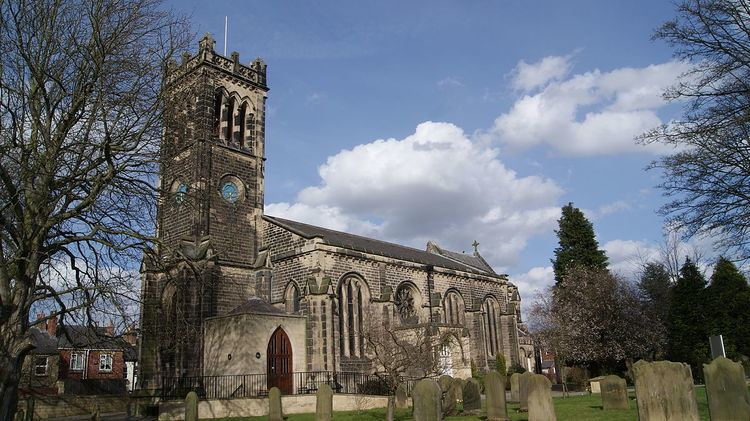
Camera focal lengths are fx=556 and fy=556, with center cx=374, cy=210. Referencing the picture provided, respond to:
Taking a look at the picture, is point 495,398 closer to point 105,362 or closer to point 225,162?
point 225,162

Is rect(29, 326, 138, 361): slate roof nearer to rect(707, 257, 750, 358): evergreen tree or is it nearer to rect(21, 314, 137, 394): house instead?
rect(21, 314, 137, 394): house

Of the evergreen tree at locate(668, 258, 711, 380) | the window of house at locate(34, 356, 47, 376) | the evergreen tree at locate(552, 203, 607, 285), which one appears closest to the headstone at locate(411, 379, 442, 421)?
the evergreen tree at locate(668, 258, 711, 380)

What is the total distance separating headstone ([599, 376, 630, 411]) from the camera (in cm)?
1609

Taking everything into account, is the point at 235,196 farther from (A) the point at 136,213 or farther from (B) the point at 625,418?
(B) the point at 625,418

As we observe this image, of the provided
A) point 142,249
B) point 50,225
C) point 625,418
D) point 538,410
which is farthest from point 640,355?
point 50,225

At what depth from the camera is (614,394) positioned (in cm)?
1619

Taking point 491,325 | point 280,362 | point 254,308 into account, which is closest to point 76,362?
point 254,308

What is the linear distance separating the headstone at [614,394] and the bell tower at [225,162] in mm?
17135

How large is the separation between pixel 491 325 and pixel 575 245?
966 cm

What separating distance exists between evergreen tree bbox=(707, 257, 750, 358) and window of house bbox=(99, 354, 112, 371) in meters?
44.3

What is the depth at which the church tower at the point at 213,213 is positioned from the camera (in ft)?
80.0

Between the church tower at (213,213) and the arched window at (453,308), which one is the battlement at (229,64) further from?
the arched window at (453,308)

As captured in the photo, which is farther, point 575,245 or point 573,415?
point 575,245

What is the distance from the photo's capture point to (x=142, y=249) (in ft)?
45.5
